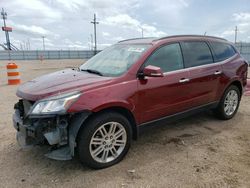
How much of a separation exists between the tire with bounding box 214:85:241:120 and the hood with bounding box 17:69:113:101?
276cm

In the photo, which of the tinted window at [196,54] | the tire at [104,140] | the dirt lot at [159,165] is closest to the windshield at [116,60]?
the tire at [104,140]

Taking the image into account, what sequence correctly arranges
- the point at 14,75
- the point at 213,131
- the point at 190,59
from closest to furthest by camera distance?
1. the point at 190,59
2. the point at 213,131
3. the point at 14,75

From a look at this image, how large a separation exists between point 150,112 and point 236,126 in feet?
7.02

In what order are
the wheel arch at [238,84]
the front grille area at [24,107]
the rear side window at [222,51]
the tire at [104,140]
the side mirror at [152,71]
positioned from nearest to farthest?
the tire at [104,140] < the front grille area at [24,107] < the side mirror at [152,71] < the rear side window at [222,51] < the wheel arch at [238,84]

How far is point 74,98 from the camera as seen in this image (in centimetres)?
283

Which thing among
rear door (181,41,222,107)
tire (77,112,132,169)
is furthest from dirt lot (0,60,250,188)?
rear door (181,41,222,107)

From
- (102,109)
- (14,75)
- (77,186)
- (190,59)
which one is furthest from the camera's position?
(14,75)

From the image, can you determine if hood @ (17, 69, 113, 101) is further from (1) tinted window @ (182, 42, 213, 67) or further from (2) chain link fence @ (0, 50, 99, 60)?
(2) chain link fence @ (0, 50, 99, 60)

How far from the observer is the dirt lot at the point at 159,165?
112 inches

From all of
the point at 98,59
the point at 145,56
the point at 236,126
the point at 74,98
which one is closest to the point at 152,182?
the point at 74,98

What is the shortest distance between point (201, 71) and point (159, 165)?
6.25ft

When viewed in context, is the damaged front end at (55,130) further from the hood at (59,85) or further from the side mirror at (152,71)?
the side mirror at (152,71)

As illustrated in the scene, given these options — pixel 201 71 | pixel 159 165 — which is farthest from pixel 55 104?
pixel 201 71

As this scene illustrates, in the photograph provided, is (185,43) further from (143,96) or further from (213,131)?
(213,131)
